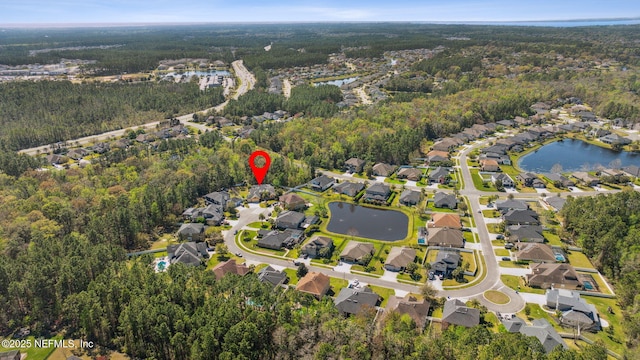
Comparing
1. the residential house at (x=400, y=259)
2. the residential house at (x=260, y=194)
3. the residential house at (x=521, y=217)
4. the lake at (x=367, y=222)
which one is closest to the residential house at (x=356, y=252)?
the residential house at (x=400, y=259)

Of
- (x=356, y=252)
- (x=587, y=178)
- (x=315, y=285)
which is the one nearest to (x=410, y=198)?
(x=356, y=252)

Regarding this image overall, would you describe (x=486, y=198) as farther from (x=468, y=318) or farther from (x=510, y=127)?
(x=510, y=127)

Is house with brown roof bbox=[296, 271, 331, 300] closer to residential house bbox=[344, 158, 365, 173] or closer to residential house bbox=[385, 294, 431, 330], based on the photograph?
residential house bbox=[385, 294, 431, 330]

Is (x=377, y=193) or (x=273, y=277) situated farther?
(x=377, y=193)

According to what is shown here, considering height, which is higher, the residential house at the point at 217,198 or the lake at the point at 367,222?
the residential house at the point at 217,198

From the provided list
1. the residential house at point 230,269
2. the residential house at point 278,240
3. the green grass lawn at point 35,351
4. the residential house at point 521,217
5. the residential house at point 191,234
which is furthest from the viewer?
the residential house at point 521,217

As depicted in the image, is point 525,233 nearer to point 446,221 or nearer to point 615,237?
point 615,237

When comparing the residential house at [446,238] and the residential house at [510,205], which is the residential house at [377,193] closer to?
the residential house at [446,238]
